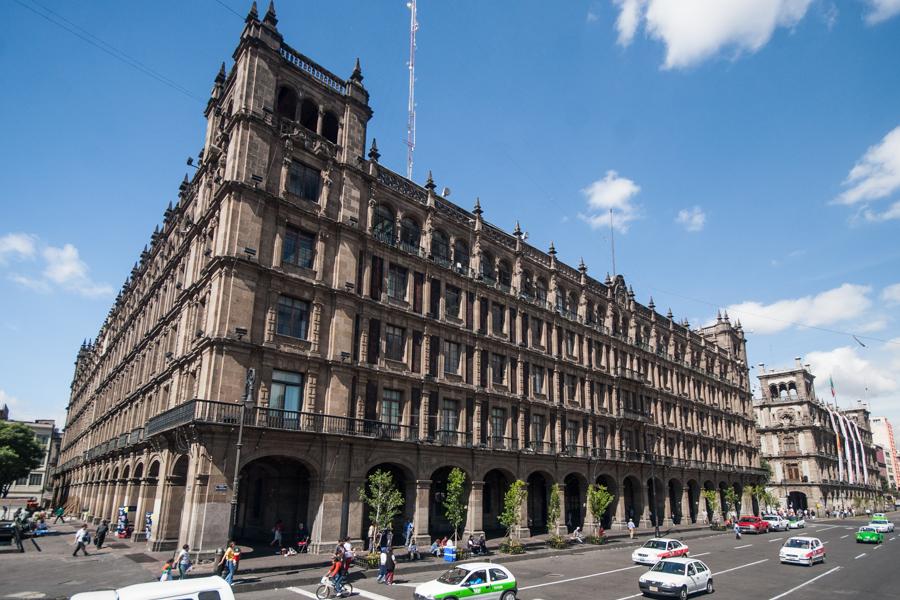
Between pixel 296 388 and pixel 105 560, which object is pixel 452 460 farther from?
pixel 105 560

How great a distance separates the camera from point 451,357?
132 feet

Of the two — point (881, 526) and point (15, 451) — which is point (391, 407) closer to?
point (881, 526)

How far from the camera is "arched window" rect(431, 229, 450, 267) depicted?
136 ft

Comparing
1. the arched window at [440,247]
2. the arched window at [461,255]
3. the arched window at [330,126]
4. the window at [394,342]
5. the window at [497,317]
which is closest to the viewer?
the window at [394,342]

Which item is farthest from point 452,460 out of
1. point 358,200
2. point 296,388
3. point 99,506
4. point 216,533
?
point 99,506

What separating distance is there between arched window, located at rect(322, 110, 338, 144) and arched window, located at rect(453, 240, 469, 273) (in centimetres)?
1201

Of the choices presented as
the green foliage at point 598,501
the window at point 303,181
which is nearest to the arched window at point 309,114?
the window at point 303,181

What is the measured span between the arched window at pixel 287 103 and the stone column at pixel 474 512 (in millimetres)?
27325

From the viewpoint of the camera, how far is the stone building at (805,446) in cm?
9700

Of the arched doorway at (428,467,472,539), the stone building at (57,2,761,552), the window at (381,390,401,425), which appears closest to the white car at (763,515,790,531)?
the stone building at (57,2,761,552)

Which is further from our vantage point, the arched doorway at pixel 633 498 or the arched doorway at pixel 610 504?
the arched doorway at pixel 633 498

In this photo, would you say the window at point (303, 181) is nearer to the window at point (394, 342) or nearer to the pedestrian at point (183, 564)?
the window at point (394, 342)

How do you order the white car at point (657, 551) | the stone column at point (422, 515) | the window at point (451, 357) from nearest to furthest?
the white car at point (657, 551)
the stone column at point (422, 515)
the window at point (451, 357)

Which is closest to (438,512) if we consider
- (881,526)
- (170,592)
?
(170,592)
